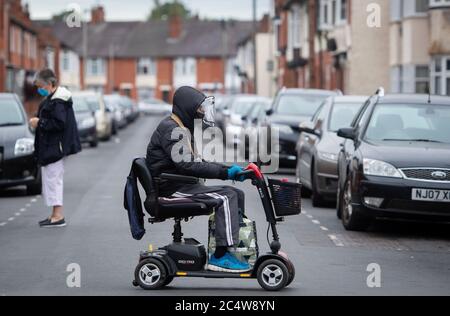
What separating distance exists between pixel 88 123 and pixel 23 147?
59.9 ft


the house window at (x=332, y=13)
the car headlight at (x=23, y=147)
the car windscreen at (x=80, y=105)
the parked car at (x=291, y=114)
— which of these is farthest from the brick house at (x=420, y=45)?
the car headlight at (x=23, y=147)

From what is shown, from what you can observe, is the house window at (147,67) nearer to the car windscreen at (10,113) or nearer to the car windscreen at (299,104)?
the car windscreen at (299,104)

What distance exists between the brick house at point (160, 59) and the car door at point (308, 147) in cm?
9965

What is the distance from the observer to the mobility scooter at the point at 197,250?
31.0 feet

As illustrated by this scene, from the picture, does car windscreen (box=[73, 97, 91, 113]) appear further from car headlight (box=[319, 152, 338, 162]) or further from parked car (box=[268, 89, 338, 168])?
car headlight (box=[319, 152, 338, 162])

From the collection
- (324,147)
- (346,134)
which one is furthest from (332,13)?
(346,134)

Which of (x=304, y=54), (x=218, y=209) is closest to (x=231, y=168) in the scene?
(x=218, y=209)

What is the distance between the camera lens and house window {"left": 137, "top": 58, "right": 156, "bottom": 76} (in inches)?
4791

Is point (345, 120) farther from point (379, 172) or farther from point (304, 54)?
point (304, 54)

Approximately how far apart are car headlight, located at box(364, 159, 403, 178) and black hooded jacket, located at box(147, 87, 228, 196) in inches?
174

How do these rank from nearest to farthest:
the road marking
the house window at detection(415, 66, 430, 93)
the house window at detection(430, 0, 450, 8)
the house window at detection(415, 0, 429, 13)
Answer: the road marking → the house window at detection(430, 0, 450, 8) → the house window at detection(415, 0, 429, 13) → the house window at detection(415, 66, 430, 93)

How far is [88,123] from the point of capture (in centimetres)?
3784

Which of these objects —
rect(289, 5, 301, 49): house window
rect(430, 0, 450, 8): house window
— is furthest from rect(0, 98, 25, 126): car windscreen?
rect(289, 5, 301, 49): house window

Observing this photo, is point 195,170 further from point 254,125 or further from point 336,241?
point 254,125
